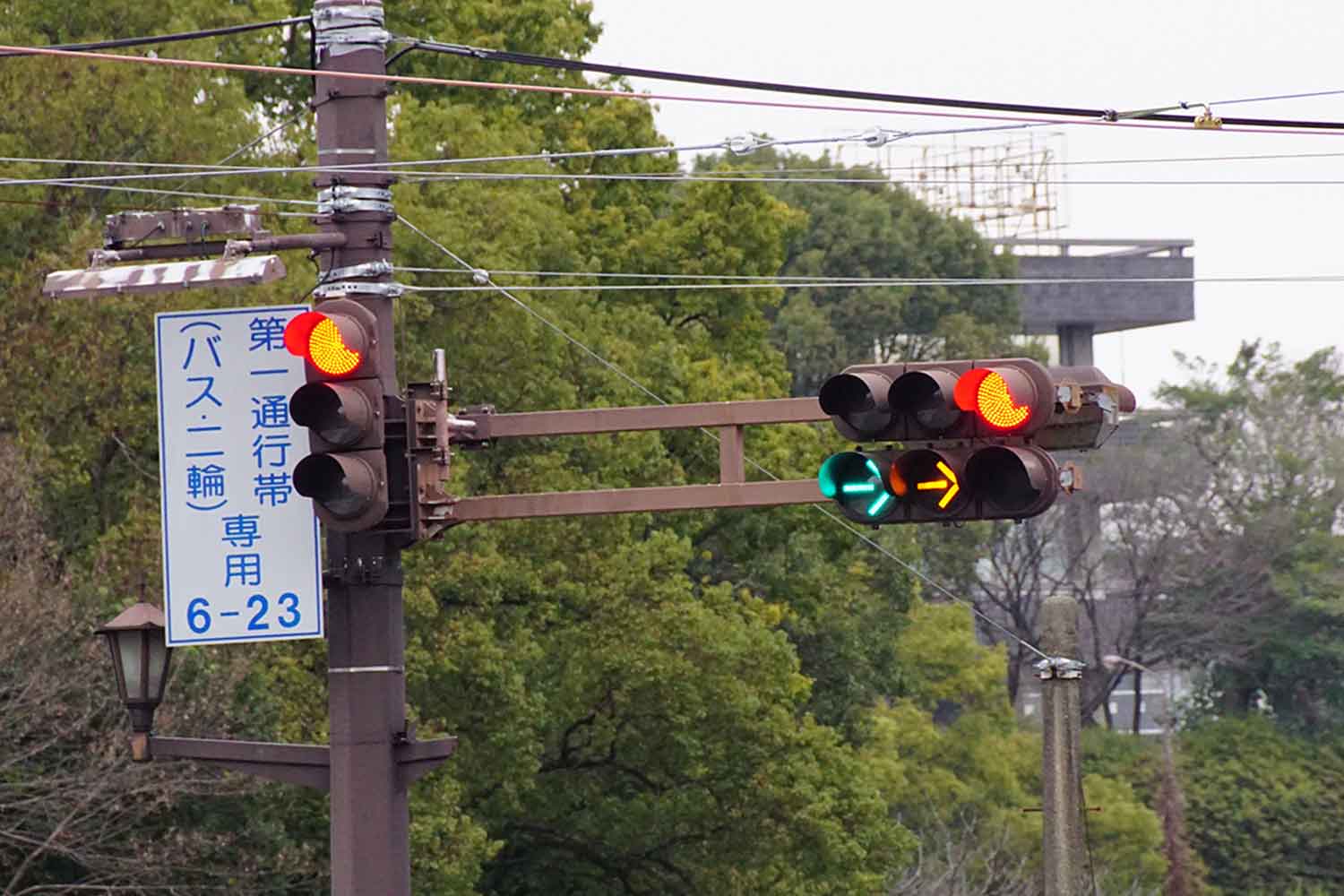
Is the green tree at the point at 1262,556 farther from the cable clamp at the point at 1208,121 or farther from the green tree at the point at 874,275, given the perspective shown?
the cable clamp at the point at 1208,121

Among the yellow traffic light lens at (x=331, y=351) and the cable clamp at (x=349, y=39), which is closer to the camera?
the yellow traffic light lens at (x=331, y=351)

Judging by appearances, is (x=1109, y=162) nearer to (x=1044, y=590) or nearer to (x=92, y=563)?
(x=92, y=563)

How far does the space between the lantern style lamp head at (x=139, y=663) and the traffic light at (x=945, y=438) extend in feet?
12.4

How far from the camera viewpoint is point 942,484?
391 inches

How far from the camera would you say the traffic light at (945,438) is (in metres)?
9.80

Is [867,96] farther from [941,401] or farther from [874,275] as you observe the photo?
[874,275]

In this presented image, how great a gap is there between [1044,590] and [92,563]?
141 feet

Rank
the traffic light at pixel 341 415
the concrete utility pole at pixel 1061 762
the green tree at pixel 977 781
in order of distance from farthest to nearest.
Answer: the green tree at pixel 977 781 < the concrete utility pole at pixel 1061 762 < the traffic light at pixel 341 415

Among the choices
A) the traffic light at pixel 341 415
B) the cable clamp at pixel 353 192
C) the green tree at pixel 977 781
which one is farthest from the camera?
the green tree at pixel 977 781

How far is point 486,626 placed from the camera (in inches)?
1053

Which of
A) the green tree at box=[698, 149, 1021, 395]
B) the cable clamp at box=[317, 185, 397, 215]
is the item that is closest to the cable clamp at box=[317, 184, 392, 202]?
the cable clamp at box=[317, 185, 397, 215]

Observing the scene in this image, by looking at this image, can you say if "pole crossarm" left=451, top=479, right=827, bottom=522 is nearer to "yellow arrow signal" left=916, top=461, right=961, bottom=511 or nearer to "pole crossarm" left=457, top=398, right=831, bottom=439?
"pole crossarm" left=457, top=398, right=831, bottom=439

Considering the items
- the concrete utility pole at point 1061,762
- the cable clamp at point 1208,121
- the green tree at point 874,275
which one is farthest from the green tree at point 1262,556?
the cable clamp at point 1208,121

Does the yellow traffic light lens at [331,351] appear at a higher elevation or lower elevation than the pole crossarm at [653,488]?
higher
